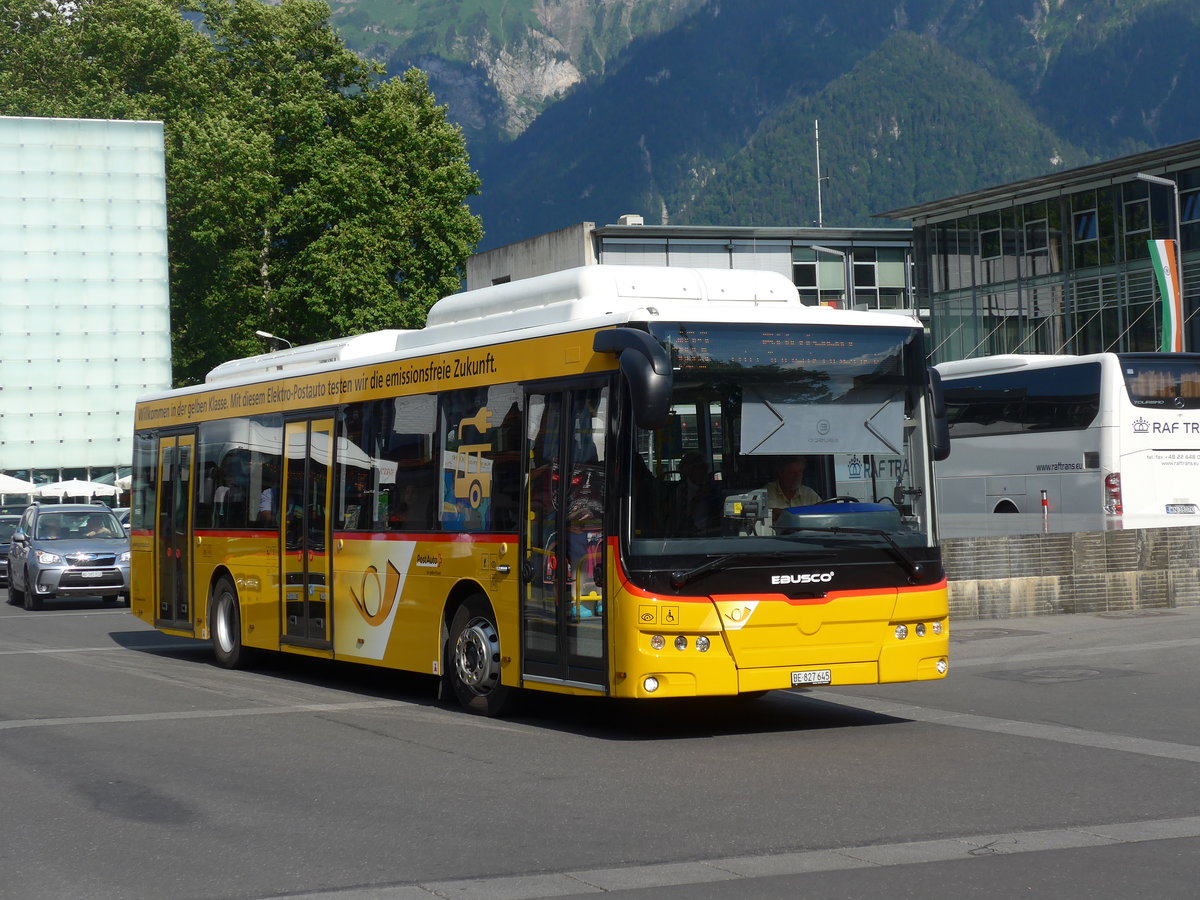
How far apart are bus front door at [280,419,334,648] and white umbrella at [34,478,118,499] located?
3545 centimetres

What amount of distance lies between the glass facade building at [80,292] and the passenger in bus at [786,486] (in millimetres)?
42645

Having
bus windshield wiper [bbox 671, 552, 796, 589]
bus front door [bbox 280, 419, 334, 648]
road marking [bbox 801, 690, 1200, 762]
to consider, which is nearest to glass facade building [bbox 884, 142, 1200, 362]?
bus front door [bbox 280, 419, 334, 648]

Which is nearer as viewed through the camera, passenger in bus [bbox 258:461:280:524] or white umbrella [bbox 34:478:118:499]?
passenger in bus [bbox 258:461:280:524]

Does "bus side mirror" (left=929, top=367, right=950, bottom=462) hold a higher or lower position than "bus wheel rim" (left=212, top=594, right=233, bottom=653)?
higher

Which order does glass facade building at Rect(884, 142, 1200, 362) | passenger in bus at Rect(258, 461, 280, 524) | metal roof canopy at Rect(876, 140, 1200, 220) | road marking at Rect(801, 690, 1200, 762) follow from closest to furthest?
road marking at Rect(801, 690, 1200, 762)
passenger in bus at Rect(258, 461, 280, 524)
metal roof canopy at Rect(876, 140, 1200, 220)
glass facade building at Rect(884, 142, 1200, 362)

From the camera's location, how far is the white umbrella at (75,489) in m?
49.1

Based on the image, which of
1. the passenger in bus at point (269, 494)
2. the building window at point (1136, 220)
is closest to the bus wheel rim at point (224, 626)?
the passenger in bus at point (269, 494)

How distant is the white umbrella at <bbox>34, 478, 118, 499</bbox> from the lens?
161 ft

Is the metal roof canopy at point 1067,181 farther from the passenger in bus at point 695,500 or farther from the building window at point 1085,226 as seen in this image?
the passenger in bus at point 695,500

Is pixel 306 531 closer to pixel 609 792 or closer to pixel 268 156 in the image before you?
pixel 609 792

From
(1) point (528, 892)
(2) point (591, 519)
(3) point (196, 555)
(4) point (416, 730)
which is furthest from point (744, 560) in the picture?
(3) point (196, 555)

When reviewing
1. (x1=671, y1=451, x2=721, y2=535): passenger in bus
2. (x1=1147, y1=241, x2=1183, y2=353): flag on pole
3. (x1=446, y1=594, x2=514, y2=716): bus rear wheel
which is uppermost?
(x1=1147, y1=241, x2=1183, y2=353): flag on pole

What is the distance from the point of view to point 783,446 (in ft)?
36.6

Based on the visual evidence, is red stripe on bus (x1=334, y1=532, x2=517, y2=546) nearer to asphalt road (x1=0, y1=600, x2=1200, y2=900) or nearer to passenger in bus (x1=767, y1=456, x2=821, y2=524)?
asphalt road (x1=0, y1=600, x2=1200, y2=900)
